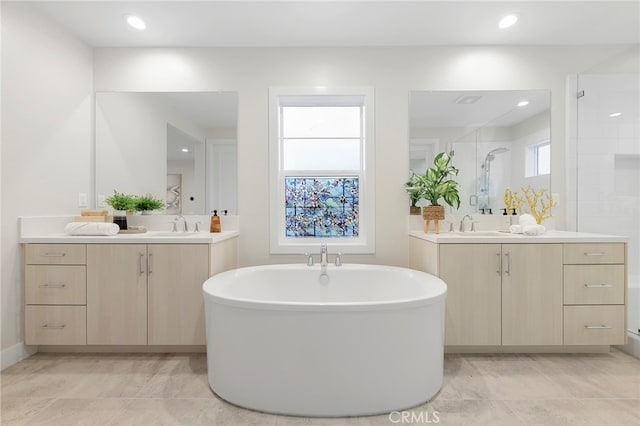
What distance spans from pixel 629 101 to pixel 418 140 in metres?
1.52

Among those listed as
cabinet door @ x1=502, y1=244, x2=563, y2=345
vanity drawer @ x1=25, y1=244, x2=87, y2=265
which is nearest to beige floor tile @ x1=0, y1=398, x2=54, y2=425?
vanity drawer @ x1=25, y1=244, x2=87, y2=265

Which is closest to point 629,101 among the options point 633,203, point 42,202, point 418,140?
point 633,203

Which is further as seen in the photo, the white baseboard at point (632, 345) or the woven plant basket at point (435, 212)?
the woven plant basket at point (435, 212)

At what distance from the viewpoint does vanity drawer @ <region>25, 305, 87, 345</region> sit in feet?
7.05

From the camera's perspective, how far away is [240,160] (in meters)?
2.71

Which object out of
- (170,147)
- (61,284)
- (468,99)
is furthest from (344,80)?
(61,284)

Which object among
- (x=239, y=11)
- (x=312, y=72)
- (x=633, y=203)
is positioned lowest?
(x=633, y=203)

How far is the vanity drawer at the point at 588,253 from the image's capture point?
7.04 ft

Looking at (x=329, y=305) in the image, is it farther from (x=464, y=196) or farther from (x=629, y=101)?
(x=629, y=101)

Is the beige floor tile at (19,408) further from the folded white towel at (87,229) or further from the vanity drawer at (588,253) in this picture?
the vanity drawer at (588,253)

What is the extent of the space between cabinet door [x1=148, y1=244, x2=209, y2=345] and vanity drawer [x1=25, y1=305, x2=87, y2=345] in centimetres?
45

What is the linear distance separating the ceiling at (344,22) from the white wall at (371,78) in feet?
0.25

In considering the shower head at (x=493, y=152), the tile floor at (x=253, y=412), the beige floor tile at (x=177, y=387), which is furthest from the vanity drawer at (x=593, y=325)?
the beige floor tile at (x=177, y=387)

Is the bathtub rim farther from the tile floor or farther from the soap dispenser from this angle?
the soap dispenser
